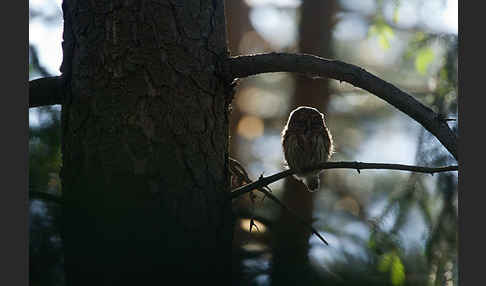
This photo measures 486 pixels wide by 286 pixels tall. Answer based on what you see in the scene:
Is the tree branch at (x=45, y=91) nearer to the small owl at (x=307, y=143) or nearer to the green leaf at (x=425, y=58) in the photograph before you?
the small owl at (x=307, y=143)

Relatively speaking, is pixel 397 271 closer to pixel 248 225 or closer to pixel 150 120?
pixel 248 225

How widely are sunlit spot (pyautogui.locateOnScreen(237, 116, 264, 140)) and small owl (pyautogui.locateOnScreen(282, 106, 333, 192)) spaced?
2.87 metres

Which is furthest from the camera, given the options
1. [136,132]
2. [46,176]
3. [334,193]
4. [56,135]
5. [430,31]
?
[334,193]

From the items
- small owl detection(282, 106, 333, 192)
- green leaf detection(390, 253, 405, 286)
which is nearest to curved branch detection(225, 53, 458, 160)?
green leaf detection(390, 253, 405, 286)

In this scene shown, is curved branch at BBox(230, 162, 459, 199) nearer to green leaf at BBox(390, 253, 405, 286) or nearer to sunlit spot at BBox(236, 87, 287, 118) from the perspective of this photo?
green leaf at BBox(390, 253, 405, 286)

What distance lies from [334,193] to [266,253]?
14.6 feet

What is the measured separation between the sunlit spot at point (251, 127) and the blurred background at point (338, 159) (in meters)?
0.01

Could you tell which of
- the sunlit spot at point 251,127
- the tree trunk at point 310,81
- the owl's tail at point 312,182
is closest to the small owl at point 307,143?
the owl's tail at point 312,182

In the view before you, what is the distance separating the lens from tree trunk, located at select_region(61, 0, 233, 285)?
79.2 inches

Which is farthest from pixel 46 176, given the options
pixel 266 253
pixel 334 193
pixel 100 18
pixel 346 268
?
pixel 334 193

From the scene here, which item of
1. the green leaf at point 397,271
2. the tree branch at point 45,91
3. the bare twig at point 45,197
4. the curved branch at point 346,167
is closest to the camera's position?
the bare twig at point 45,197

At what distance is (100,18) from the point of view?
6.99 ft

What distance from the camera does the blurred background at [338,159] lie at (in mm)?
1887
